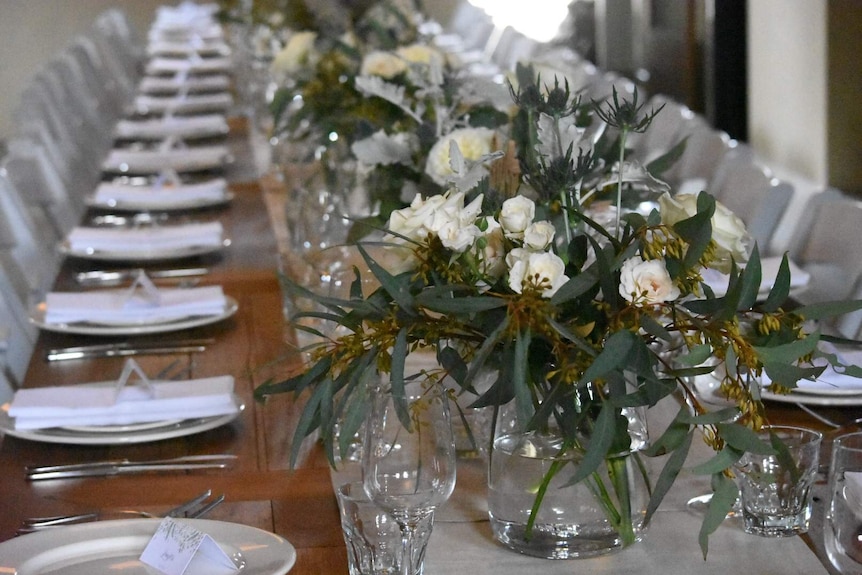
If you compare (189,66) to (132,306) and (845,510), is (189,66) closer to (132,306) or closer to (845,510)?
(132,306)

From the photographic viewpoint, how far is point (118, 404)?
1.80 metres

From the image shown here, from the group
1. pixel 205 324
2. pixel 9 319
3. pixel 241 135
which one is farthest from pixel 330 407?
pixel 241 135

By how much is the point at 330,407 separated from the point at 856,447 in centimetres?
52

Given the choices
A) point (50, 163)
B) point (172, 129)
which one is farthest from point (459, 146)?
point (172, 129)

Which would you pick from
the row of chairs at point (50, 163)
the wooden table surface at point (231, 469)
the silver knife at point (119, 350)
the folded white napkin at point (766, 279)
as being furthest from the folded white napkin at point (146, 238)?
the folded white napkin at point (766, 279)

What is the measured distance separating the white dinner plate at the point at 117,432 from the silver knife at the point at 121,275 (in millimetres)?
887

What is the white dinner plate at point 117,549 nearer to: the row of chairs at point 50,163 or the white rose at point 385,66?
the row of chairs at point 50,163

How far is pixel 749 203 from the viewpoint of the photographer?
3.25m

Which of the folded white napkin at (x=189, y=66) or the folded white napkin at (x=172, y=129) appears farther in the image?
the folded white napkin at (x=189, y=66)

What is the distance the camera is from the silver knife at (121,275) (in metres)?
2.68

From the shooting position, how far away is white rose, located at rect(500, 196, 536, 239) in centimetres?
128

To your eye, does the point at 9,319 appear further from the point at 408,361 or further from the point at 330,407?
the point at 330,407

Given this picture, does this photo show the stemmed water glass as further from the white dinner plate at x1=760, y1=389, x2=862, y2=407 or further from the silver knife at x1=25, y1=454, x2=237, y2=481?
the white dinner plate at x1=760, y1=389, x2=862, y2=407

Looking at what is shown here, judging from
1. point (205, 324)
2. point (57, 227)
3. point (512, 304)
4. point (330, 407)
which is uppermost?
point (512, 304)
